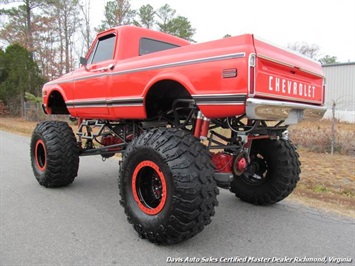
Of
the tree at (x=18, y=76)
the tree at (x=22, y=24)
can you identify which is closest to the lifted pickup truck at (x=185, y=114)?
the tree at (x=18, y=76)

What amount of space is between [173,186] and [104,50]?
9.18 feet

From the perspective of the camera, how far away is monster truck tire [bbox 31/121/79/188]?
16.3 ft

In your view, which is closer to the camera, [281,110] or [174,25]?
[281,110]

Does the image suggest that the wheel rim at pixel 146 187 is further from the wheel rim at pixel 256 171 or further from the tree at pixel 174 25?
the tree at pixel 174 25

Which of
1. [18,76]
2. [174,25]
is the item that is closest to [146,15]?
[174,25]

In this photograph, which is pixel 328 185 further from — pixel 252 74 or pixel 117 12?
pixel 117 12

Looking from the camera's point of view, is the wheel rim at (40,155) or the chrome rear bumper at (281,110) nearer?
the chrome rear bumper at (281,110)

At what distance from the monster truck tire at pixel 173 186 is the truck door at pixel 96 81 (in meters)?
1.38

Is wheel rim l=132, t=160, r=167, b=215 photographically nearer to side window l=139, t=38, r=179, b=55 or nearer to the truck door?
the truck door

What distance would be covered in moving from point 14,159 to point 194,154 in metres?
6.51

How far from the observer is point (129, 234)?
343 centimetres

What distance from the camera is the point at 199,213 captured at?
9.53ft

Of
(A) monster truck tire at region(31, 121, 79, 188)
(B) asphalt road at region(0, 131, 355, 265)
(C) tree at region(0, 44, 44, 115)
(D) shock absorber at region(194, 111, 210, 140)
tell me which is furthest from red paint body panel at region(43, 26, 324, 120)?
(C) tree at region(0, 44, 44, 115)

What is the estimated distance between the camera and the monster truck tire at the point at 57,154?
4953mm
